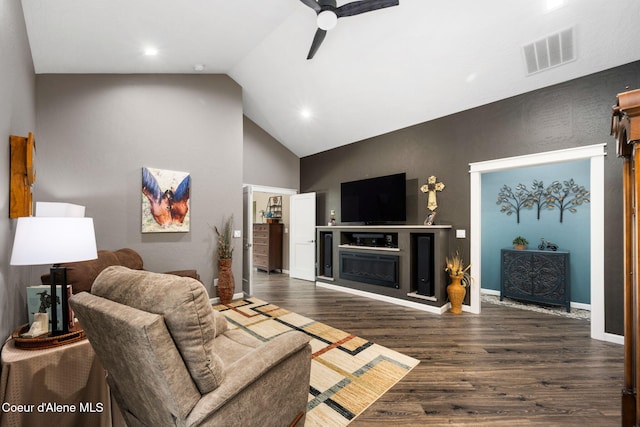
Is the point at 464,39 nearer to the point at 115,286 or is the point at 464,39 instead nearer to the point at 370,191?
the point at 370,191

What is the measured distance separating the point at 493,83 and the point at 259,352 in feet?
13.5

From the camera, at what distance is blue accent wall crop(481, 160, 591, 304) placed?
4172mm

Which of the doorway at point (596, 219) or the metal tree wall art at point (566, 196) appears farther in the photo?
the metal tree wall art at point (566, 196)

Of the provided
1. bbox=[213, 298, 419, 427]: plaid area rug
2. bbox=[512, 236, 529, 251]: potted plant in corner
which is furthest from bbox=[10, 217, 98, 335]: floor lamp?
bbox=[512, 236, 529, 251]: potted plant in corner

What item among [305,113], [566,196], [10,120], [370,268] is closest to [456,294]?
[370,268]

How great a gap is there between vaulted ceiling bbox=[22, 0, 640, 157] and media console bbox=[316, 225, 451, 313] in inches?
76.4

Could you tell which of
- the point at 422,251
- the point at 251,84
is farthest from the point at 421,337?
the point at 251,84

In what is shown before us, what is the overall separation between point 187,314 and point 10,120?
2120mm

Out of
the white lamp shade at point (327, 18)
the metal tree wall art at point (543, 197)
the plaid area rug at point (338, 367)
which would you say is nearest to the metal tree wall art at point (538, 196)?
the metal tree wall art at point (543, 197)

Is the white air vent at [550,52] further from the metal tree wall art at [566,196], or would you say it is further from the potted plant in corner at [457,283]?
the potted plant in corner at [457,283]

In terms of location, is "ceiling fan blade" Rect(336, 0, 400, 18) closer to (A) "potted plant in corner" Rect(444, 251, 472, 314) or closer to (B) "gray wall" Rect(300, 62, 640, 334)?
(B) "gray wall" Rect(300, 62, 640, 334)

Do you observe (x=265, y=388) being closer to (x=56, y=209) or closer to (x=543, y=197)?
(x=56, y=209)

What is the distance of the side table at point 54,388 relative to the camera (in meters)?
1.30

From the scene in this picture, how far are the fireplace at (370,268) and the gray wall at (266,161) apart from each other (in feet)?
7.56
